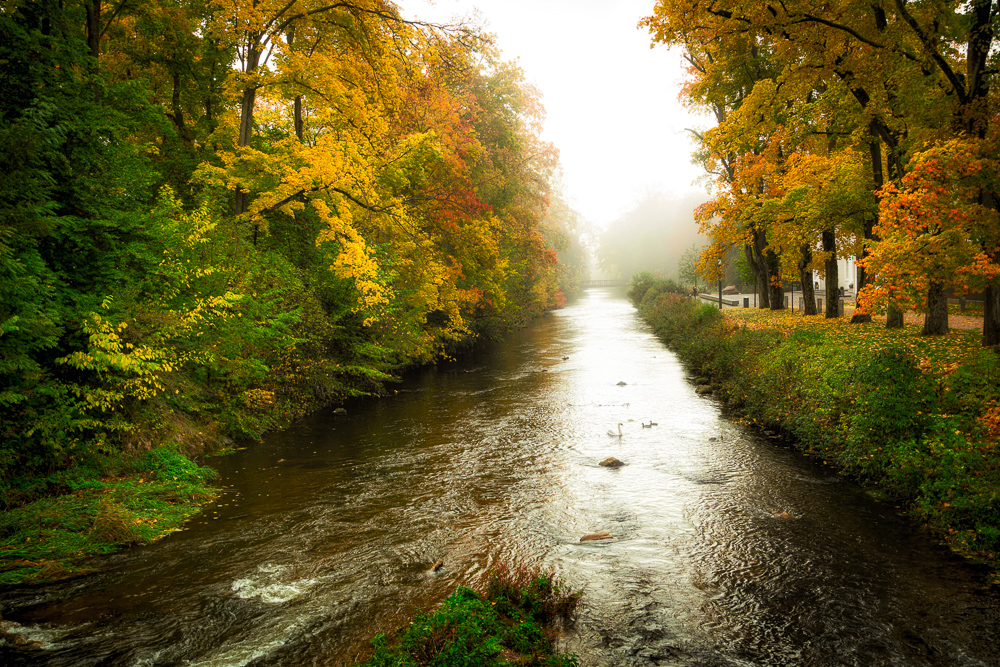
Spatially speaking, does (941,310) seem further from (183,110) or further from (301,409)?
(183,110)

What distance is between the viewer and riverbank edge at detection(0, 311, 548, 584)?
593cm

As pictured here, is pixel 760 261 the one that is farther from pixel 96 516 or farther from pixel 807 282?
pixel 96 516

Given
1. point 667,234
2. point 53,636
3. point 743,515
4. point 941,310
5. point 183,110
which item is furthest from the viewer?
point 667,234

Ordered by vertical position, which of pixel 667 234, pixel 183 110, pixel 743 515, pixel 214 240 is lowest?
pixel 743 515

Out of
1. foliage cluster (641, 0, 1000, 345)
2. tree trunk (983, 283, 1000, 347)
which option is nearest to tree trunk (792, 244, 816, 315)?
foliage cluster (641, 0, 1000, 345)

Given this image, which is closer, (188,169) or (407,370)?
(188,169)

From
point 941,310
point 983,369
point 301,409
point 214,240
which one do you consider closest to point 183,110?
point 214,240

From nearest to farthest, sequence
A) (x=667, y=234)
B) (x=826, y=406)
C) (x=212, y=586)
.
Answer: (x=212, y=586) → (x=826, y=406) → (x=667, y=234)

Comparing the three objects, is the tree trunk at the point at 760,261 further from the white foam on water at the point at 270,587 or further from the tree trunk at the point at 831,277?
the white foam on water at the point at 270,587

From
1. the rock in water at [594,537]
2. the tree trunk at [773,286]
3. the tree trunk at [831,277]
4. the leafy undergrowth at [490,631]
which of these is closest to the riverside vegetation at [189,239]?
the leafy undergrowth at [490,631]

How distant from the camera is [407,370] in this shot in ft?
73.5

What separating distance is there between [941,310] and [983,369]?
242 inches

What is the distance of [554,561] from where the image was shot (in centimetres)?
636

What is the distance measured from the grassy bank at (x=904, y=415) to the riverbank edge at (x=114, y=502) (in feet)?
34.4
